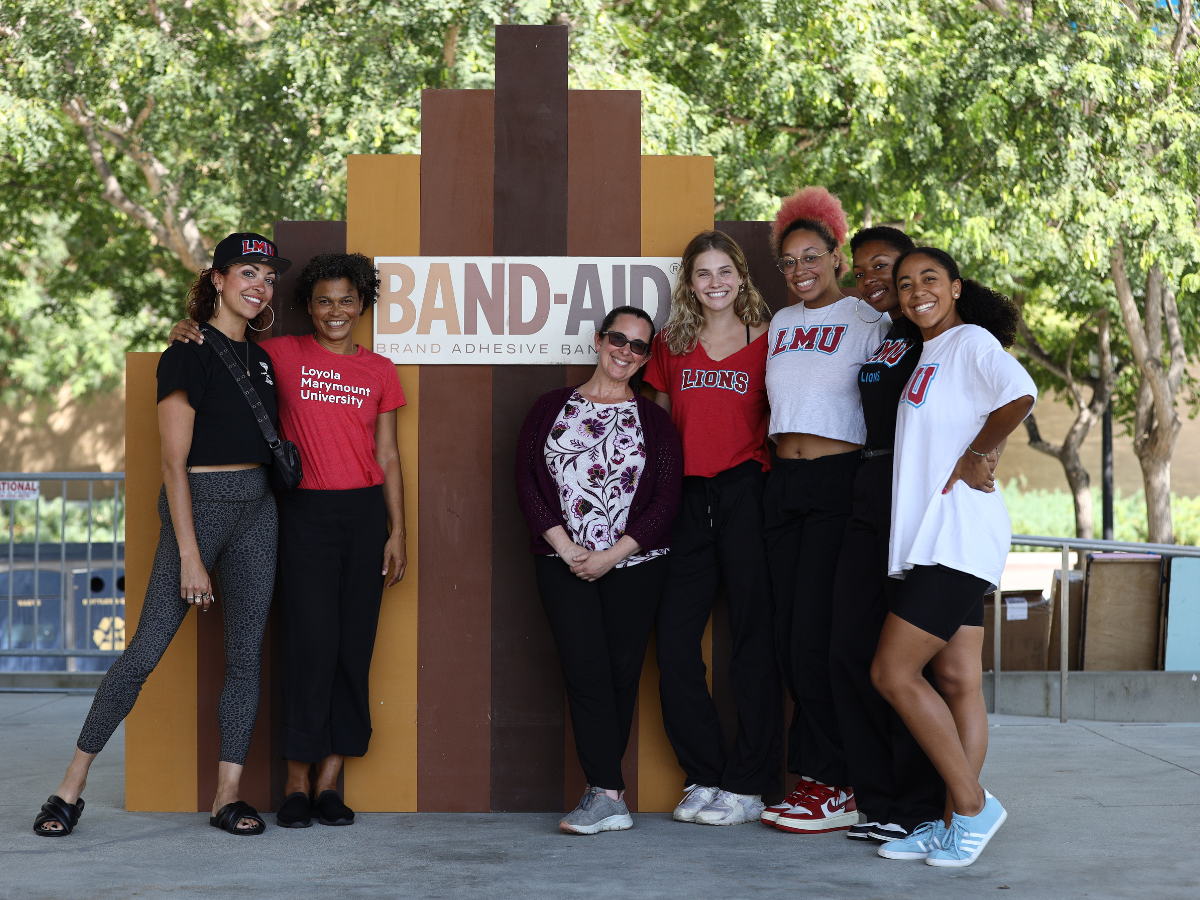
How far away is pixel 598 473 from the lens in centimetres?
434

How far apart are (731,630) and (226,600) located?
199 cm

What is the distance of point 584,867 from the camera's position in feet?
12.6

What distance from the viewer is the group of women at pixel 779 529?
13.0 ft

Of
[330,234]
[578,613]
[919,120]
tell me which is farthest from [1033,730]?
[919,120]

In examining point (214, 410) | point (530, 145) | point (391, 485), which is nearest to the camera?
point (214, 410)

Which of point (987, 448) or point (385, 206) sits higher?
point (385, 206)

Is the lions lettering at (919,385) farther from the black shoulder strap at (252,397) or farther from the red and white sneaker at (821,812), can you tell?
the black shoulder strap at (252,397)

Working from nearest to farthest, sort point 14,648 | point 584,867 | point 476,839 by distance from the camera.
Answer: point 584,867 → point 476,839 → point 14,648

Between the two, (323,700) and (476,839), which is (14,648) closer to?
(323,700)

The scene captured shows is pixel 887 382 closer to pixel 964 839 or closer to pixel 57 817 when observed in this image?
pixel 964 839

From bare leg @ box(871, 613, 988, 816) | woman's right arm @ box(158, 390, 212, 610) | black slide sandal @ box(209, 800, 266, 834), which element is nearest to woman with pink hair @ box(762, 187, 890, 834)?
bare leg @ box(871, 613, 988, 816)

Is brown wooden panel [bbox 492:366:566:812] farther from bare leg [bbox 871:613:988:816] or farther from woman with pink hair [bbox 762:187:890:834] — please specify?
bare leg [bbox 871:613:988:816]

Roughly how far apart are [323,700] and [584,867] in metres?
1.26

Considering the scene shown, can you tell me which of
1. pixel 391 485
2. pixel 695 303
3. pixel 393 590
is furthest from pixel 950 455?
pixel 393 590
